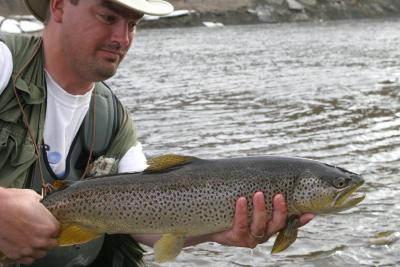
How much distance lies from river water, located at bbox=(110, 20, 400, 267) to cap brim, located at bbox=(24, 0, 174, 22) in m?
2.76

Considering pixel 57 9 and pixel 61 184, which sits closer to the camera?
pixel 61 184

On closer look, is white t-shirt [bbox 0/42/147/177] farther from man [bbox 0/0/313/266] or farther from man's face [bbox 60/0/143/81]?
man's face [bbox 60/0/143/81]

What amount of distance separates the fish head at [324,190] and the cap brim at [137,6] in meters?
1.29

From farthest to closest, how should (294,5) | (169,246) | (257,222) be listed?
1. (294,5)
2. (169,246)
3. (257,222)

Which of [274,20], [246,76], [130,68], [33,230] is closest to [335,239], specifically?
[33,230]

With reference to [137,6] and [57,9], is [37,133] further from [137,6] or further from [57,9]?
[137,6]

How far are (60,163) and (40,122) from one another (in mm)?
272

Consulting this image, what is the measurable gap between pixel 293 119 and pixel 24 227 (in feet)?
34.1

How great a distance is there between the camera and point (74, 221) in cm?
365

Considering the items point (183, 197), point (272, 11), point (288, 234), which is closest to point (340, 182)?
point (288, 234)

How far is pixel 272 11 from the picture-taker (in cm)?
6278

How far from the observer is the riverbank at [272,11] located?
197ft

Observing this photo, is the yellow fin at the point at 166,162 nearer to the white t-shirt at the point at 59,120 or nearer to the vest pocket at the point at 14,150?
the white t-shirt at the point at 59,120

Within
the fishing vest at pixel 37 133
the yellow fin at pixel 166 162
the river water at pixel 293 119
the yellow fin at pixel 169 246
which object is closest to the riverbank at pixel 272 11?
the river water at pixel 293 119
